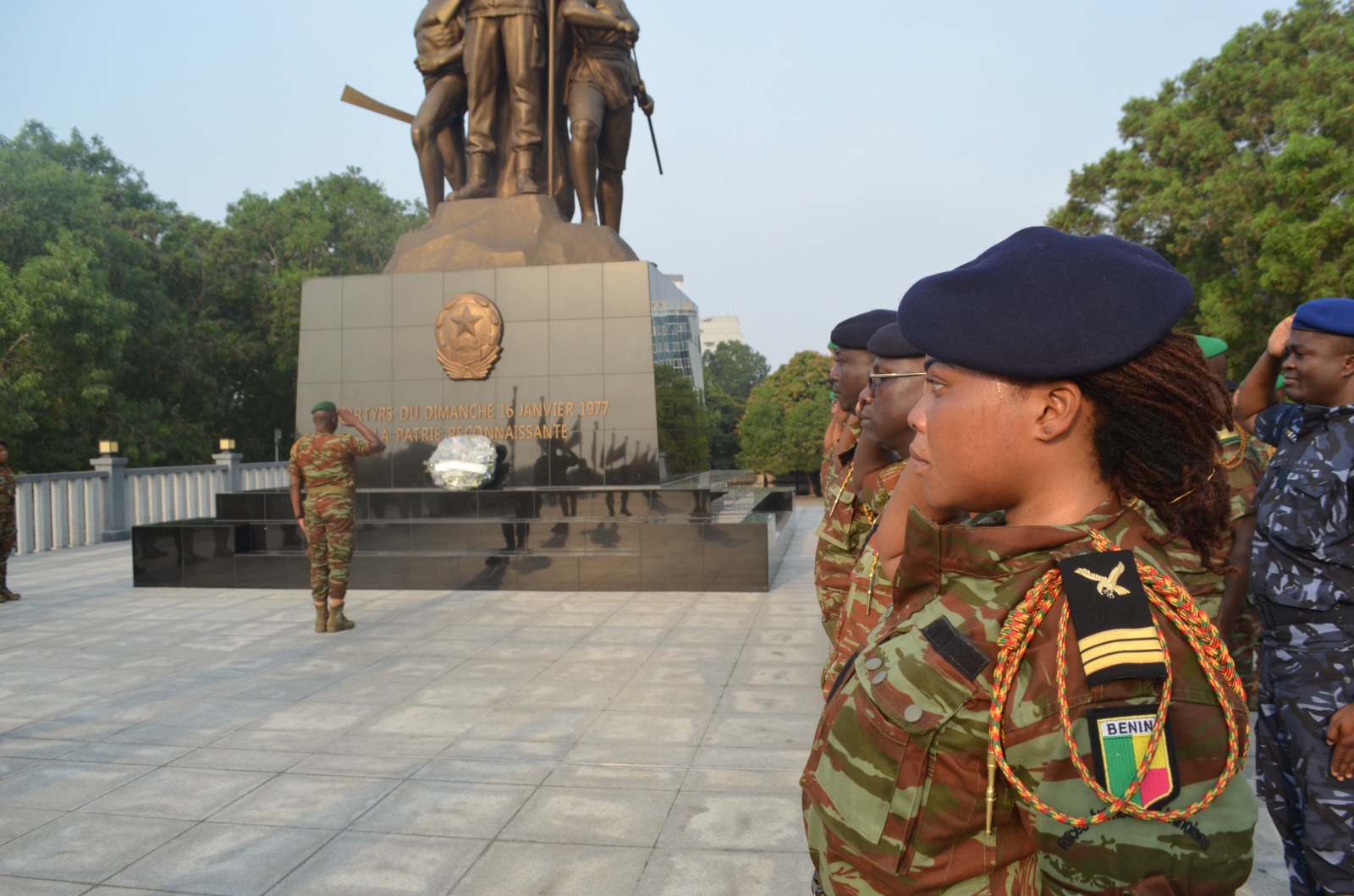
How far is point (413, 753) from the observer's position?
3.88 m

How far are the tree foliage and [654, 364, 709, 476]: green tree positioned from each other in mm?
13124

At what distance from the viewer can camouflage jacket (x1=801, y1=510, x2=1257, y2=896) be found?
831 mm

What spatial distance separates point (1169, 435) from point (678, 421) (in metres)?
8.96

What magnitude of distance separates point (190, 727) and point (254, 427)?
26.4m

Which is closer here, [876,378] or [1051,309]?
[1051,309]

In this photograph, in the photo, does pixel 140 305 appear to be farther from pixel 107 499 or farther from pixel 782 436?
pixel 782 436

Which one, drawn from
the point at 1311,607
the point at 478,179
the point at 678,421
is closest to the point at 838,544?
the point at 1311,607

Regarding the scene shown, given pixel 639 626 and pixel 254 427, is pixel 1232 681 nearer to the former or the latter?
pixel 639 626

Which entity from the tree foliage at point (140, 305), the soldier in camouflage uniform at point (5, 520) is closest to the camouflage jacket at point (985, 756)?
the soldier in camouflage uniform at point (5, 520)

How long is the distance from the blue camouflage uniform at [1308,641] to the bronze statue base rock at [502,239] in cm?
757

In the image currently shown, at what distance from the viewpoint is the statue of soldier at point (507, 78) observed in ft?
32.0

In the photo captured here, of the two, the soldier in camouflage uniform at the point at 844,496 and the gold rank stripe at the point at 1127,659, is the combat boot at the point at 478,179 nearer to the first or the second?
the soldier in camouflage uniform at the point at 844,496

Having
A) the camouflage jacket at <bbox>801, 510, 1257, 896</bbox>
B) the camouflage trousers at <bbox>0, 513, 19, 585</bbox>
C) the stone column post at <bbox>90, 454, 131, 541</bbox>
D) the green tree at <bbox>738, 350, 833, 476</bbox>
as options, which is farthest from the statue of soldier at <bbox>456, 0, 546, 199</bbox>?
the green tree at <bbox>738, 350, 833, 476</bbox>

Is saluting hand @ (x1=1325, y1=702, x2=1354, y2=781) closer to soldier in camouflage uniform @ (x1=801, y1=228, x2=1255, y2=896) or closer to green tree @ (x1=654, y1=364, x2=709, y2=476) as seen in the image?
soldier in camouflage uniform @ (x1=801, y1=228, x2=1255, y2=896)
